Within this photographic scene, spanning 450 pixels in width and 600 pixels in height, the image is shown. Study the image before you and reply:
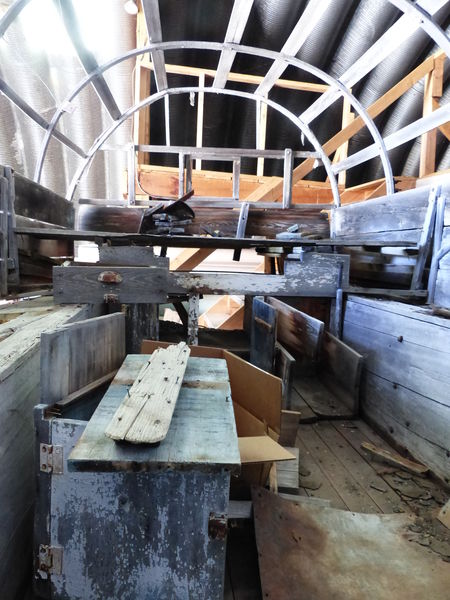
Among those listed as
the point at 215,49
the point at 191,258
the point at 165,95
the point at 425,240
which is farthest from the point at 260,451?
the point at 165,95

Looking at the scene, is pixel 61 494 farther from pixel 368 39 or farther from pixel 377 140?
pixel 368 39

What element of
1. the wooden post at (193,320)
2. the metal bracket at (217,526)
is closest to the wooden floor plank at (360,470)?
the metal bracket at (217,526)

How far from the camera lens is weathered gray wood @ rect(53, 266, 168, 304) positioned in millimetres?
2994

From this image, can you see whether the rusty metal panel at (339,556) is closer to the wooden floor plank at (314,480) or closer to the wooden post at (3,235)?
the wooden floor plank at (314,480)

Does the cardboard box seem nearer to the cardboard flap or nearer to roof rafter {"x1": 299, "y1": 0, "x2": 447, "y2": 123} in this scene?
the cardboard flap

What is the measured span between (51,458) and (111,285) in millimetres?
1895

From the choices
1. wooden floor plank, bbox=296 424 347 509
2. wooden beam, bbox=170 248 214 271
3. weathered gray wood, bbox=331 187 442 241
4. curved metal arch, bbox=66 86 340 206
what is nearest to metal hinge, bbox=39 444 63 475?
wooden floor plank, bbox=296 424 347 509

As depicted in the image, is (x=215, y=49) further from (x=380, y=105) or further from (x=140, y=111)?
(x=140, y=111)

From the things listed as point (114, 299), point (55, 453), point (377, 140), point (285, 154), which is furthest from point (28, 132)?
point (55, 453)

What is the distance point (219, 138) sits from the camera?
8.62 meters

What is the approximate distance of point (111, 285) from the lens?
313 cm

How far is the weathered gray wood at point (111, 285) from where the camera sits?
118 inches

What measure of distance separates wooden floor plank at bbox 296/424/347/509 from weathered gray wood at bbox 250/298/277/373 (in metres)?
0.95

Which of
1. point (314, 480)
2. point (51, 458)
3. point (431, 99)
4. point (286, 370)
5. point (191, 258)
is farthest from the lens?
point (191, 258)
